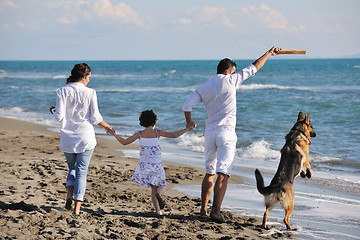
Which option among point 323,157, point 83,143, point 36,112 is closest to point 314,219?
point 83,143

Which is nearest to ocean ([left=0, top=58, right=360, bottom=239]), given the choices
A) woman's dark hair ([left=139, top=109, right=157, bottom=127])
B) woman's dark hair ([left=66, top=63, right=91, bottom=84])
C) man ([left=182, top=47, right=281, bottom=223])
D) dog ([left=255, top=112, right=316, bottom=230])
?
dog ([left=255, top=112, right=316, bottom=230])

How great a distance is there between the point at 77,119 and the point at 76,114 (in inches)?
2.4

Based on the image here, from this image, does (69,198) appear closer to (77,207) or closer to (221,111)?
(77,207)

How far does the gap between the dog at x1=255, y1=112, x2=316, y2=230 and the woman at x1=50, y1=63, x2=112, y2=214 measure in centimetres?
203

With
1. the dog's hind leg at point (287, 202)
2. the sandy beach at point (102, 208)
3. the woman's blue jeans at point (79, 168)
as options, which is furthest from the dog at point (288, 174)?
the woman's blue jeans at point (79, 168)

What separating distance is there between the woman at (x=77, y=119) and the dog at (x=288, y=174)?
2.03 meters

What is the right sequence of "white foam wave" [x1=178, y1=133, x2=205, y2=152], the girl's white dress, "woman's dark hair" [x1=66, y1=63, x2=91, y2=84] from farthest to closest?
1. "white foam wave" [x1=178, y1=133, x2=205, y2=152]
2. the girl's white dress
3. "woman's dark hair" [x1=66, y1=63, x2=91, y2=84]

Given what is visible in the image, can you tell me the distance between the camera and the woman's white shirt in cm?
450

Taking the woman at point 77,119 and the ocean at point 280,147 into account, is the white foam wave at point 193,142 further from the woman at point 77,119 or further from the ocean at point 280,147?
the woman at point 77,119

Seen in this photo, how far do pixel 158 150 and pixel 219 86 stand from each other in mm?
1089

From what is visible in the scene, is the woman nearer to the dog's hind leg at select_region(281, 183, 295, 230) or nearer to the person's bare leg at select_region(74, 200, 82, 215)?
the person's bare leg at select_region(74, 200, 82, 215)

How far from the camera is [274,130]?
13102mm

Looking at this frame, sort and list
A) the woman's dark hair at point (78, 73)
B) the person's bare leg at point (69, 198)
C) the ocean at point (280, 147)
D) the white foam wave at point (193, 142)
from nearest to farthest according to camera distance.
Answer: the woman's dark hair at point (78, 73) → the person's bare leg at point (69, 198) → the ocean at point (280, 147) → the white foam wave at point (193, 142)

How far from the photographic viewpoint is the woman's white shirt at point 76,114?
14.8 feet
